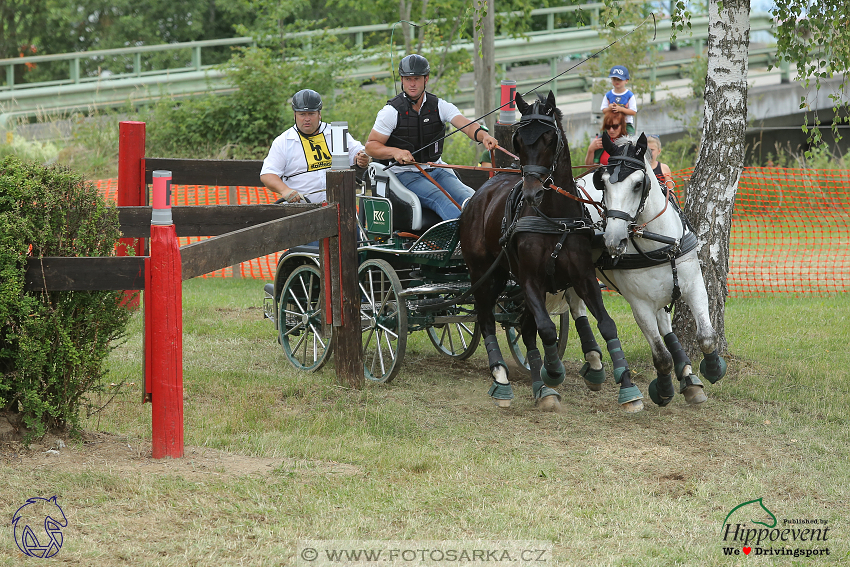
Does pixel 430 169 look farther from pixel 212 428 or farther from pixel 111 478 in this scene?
pixel 111 478

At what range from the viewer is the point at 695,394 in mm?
5777

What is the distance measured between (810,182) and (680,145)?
8.77ft

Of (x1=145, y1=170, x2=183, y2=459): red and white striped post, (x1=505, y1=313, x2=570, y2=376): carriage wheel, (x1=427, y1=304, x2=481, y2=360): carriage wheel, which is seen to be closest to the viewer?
(x1=145, y1=170, x2=183, y2=459): red and white striped post

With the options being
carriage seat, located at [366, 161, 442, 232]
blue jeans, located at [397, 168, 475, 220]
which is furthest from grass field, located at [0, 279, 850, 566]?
blue jeans, located at [397, 168, 475, 220]

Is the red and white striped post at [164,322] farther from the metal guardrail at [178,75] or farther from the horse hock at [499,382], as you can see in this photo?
the metal guardrail at [178,75]

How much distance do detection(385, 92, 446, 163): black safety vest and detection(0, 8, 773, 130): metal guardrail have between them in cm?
972

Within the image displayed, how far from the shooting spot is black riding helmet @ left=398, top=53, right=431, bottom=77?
274 inches

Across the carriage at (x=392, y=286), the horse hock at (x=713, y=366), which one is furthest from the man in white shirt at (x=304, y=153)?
the horse hock at (x=713, y=366)

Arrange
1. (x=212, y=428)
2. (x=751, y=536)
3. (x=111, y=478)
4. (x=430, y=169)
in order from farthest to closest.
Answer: (x=430, y=169), (x=212, y=428), (x=111, y=478), (x=751, y=536)

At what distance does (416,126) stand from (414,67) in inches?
17.9

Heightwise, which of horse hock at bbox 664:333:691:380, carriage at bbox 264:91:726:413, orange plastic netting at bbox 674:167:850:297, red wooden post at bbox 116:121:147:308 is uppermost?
red wooden post at bbox 116:121:147:308

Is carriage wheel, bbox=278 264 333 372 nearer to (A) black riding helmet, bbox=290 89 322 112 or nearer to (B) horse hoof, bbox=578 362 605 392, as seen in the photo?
(A) black riding helmet, bbox=290 89 322 112

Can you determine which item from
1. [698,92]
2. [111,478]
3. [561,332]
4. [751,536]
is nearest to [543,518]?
[751,536]

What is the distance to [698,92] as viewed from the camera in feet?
60.1
